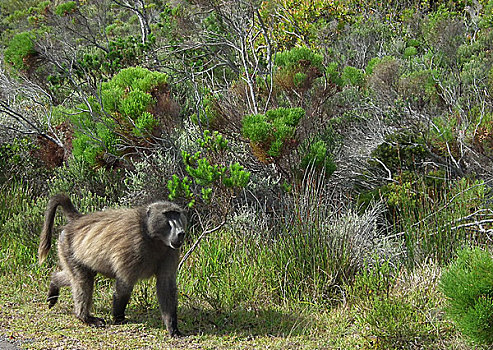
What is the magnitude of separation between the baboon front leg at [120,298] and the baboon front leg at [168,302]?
10.7 inches

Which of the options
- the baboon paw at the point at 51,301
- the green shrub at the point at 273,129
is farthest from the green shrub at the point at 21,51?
the baboon paw at the point at 51,301

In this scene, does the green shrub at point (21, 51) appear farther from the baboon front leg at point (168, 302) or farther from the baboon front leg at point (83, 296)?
Result: the baboon front leg at point (168, 302)

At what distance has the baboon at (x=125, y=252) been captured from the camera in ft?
15.9

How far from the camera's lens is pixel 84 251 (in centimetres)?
511

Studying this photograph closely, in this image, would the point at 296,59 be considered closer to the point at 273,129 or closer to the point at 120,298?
the point at 273,129

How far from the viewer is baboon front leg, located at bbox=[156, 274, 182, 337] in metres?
4.91

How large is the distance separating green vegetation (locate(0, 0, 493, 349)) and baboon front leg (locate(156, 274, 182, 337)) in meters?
Answer: 0.13

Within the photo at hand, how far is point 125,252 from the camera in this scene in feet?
15.9

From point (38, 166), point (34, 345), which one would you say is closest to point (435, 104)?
point (38, 166)

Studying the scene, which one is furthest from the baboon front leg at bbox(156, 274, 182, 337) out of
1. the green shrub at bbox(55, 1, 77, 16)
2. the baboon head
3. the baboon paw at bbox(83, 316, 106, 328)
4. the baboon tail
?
the green shrub at bbox(55, 1, 77, 16)

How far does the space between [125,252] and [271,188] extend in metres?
2.92

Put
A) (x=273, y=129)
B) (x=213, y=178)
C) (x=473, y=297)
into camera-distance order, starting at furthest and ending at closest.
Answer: (x=273, y=129), (x=213, y=178), (x=473, y=297)

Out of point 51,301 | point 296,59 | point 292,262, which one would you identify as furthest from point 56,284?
point 296,59

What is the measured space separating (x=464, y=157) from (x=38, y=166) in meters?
6.19
